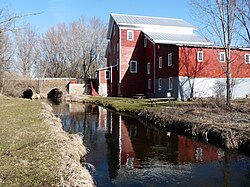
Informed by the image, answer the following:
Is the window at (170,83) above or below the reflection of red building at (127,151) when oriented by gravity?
above

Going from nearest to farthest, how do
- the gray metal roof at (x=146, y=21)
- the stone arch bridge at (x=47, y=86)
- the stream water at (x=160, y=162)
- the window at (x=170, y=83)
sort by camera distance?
the stream water at (x=160, y=162)
the window at (x=170, y=83)
the gray metal roof at (x=146, y=21)
the stone arch bridge at (x=47, y=86)

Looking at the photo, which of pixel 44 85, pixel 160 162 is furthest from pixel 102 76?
pixel 160 162

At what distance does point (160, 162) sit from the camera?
31.0 feet

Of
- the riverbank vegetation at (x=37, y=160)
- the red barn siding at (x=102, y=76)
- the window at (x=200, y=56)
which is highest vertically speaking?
the window at (x=200, y=56)

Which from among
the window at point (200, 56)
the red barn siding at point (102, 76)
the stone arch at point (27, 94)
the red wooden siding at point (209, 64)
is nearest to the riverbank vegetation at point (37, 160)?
the red wooden siding at point (209, 64)

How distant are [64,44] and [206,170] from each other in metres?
61.0

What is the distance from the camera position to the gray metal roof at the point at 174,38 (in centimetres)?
3576

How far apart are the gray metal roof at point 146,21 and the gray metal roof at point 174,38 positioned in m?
Result: 2.21

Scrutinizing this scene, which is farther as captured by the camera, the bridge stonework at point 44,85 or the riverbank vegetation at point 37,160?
the bridge stonework at point 44,85

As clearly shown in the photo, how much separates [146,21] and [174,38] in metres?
6.07

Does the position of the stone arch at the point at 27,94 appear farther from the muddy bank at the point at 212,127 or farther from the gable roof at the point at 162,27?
the muddy bank at the point at 212,127

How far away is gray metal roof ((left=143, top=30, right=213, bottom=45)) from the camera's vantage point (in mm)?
35763

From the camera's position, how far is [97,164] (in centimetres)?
918

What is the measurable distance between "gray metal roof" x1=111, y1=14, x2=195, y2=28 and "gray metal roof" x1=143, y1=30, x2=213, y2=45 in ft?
7.26
